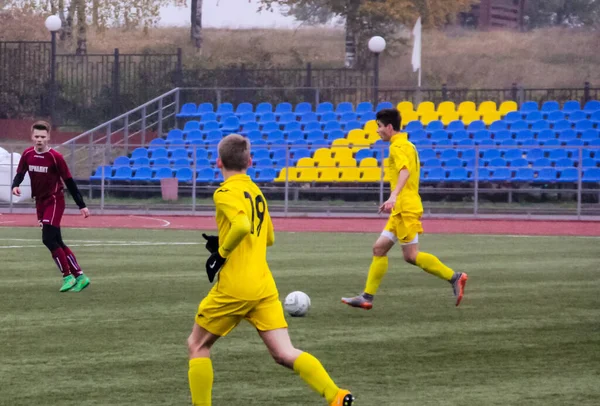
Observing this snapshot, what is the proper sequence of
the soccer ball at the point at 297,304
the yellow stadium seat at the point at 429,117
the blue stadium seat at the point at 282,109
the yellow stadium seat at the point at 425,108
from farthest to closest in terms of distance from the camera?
the blue stadium seat at the point at 282,109 → the yellow stadium seat at the point at 425,108 → the yellow stadium seat at the point at 429,117 → the soccer ball at the point at 297,304

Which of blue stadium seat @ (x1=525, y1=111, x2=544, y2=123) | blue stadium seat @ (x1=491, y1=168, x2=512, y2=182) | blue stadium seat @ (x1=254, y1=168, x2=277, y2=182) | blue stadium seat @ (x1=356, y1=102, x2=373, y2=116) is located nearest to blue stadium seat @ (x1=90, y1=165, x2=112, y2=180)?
blue stadium seat @ (x1=254, y1=168, x2=277, y2=182)

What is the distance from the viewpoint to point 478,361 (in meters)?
8.66

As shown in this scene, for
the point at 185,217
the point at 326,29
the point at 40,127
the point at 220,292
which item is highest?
the point at 326,29

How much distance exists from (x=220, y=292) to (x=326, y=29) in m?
54.2

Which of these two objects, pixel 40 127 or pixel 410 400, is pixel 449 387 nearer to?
pixel 410 400

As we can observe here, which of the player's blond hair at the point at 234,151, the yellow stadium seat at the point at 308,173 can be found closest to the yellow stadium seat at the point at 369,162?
the yellow stadium seat at the point at 308,173

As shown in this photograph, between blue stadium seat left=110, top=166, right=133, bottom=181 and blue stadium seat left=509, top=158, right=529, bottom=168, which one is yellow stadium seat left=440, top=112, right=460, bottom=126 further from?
blue stadium seat left=110, top=166, right=133, bottom=181

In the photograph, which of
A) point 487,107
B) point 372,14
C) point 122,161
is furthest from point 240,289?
point 372,14

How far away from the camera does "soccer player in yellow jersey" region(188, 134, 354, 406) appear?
6.35 m

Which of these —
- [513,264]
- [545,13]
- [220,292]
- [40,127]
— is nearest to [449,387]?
[220,292]

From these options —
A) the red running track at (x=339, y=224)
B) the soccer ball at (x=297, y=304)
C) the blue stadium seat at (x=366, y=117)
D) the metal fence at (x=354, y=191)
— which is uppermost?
the blue stadium seat at (x=366, y=117)

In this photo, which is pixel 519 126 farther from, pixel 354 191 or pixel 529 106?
pixel 354 191

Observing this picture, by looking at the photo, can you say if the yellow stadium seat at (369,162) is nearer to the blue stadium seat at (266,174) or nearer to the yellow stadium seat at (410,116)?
the blue stadium seat at (266,174)

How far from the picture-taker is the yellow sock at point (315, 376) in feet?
20.8
